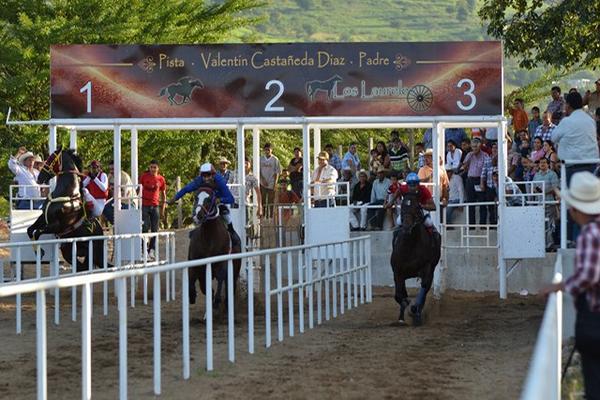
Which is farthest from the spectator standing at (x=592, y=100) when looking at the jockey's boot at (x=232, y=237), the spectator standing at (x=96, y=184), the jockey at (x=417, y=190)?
the spectator standing at (x=96, y=184)

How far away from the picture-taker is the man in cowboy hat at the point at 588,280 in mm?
7820

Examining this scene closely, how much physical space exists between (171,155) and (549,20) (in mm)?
13036

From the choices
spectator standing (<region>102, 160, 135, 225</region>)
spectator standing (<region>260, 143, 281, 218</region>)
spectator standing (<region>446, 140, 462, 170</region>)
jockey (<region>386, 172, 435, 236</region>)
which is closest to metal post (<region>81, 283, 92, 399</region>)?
jockey (<region>386, 172, 435, 236</region>)

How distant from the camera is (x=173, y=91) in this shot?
22656 millimetres

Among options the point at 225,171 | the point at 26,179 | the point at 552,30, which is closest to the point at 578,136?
the point at 225,171

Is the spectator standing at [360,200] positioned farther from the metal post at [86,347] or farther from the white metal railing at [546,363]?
the metal post at [86,347]

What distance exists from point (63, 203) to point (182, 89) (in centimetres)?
317

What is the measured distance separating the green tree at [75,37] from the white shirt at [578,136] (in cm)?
1955

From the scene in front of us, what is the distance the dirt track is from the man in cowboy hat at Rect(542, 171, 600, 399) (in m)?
3.24

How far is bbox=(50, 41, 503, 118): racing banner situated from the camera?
22.2 m

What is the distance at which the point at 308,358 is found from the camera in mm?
13633

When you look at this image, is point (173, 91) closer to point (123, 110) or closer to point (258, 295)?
point (123, 110)

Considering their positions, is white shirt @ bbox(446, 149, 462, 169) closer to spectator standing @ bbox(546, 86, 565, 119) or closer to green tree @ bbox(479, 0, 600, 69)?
spectator standing @ bbox(546, 86, 565, 119)

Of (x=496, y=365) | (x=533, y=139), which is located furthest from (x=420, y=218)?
(x=533, y=139)
